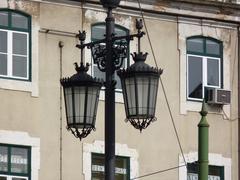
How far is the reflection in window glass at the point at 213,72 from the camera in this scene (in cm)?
2911

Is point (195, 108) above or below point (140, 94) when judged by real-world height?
above

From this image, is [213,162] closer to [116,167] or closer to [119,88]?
[116,167]

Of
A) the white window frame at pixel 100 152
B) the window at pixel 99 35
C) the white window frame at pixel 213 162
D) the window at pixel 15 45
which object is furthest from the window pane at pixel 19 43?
the white window frame at pixel 213 162

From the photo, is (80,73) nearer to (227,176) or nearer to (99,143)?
(99,143)

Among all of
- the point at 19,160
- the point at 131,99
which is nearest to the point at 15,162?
the point at 19,160

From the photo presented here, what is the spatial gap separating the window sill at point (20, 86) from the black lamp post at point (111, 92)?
9.50 metres

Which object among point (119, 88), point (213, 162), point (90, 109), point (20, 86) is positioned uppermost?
point (119, 88)

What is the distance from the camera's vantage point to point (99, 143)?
27219mm

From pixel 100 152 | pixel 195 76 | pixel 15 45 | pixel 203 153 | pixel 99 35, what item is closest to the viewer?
pixel 203 153

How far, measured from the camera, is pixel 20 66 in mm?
26609

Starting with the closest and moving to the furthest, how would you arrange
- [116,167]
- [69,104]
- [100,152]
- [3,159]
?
1. [69,104]
2. [3,159]
3. [100,152]
4. [116,167]

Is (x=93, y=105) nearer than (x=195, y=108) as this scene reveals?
Yes

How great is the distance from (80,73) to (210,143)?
12451 mm

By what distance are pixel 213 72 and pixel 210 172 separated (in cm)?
235
